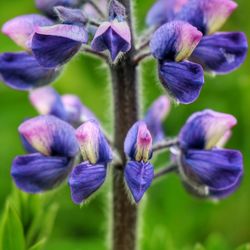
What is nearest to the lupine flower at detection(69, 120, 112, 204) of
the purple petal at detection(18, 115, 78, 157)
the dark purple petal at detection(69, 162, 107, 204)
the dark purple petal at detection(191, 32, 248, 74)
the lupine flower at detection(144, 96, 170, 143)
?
the dark purple petal at detection(69, 162, 107, 204)

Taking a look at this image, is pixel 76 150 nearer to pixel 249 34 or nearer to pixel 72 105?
pixel 72 105

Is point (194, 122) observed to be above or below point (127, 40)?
below

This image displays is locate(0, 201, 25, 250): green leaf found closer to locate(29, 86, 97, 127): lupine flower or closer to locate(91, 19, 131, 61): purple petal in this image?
locate(29, 86, 97, 127): lupine flower

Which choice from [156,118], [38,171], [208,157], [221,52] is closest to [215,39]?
[221,52]

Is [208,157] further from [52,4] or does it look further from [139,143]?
[52,4]

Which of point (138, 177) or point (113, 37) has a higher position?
point (113, 37)

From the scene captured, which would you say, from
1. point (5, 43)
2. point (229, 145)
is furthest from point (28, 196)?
point (5, 43)
